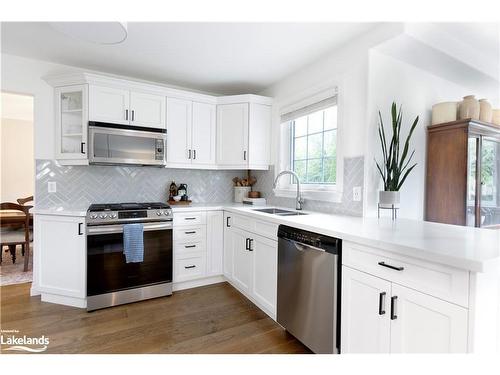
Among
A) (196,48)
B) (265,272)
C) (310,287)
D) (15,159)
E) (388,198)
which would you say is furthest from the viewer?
(15,159)

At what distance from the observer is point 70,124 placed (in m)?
2.82

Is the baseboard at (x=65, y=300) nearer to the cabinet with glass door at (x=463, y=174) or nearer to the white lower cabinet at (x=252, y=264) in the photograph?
the white lower cabinet at (x=252, y=264)

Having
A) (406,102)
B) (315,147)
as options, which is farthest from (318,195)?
(406,102)

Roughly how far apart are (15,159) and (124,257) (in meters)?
5.12

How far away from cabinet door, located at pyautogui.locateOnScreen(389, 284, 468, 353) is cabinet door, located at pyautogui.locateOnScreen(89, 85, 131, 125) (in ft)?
9.48

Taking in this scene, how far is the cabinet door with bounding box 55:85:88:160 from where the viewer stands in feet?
8.90

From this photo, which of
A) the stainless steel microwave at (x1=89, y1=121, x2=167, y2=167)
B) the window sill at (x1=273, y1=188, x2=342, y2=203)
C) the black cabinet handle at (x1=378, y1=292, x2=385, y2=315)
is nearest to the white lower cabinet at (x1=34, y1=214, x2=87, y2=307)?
the stainless steel microwave at (x1=89, y1=121, x2=167, y2=167)

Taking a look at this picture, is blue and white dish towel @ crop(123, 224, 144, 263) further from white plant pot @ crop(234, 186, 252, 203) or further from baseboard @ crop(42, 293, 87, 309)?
white plant pot @ crop(234, 186, 252, 203)

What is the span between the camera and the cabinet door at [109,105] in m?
2.67

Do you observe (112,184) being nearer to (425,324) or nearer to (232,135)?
(232,135)

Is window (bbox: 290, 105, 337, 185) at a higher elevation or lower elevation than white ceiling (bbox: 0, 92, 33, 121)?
lower

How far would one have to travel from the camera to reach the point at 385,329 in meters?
1.33

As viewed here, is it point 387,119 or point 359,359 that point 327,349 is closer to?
point 359,359

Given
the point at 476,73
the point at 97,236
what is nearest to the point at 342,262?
the point at 97,236
